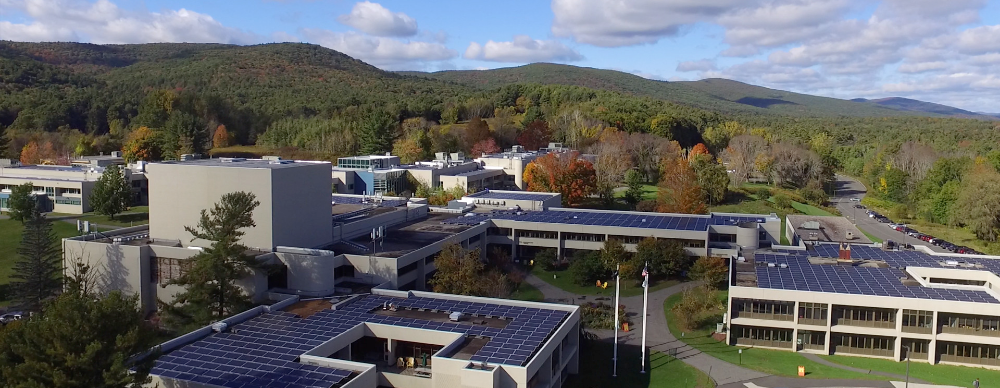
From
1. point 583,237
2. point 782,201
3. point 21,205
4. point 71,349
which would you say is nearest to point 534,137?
point 782,201

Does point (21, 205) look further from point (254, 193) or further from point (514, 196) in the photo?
point (514, 196)

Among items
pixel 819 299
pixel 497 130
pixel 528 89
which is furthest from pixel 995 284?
pixel 528 89

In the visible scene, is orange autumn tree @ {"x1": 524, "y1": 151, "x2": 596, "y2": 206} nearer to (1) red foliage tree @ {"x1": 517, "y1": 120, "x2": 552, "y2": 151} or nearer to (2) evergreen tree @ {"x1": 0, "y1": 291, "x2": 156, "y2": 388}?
(1) red foliage tree @ {"x1": 517, "y1": 120, "x2": 552, "y2": 151}

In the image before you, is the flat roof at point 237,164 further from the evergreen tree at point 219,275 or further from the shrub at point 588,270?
the shrub at point 588,270

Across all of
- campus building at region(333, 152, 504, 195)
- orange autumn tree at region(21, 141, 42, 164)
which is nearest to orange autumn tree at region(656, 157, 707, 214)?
campus building at region(333, 152, 504, 195)

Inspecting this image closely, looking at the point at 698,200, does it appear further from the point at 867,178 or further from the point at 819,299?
the point at 867,178

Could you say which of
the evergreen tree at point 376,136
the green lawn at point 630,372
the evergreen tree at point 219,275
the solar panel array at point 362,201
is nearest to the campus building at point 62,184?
the solar panel array at point 362,201
